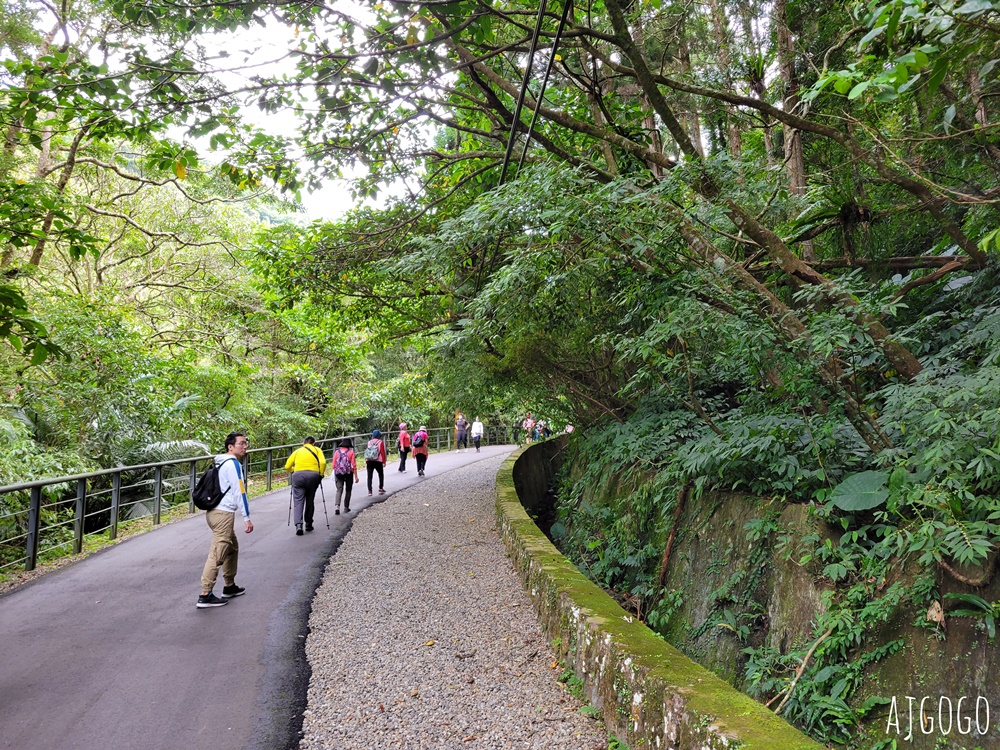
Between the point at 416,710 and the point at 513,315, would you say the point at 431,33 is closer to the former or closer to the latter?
the point at 513,315

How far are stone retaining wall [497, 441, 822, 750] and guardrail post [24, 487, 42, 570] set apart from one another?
6214mm

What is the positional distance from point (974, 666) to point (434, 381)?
11112mm

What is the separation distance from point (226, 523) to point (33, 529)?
10.6 ft

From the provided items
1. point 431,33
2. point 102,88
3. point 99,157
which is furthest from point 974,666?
point 99,157

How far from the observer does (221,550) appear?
618cm

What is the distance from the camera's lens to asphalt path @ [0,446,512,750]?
3.68m

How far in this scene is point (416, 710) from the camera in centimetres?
399

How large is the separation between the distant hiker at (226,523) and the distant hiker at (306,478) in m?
2.87

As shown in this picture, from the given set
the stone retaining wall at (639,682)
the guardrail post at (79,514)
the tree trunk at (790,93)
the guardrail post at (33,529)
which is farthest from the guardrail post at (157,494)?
the tree trunk at (790,93)

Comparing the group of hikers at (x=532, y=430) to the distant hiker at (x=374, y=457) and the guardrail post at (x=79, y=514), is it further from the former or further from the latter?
the guardrail post at (x=79, y=514)

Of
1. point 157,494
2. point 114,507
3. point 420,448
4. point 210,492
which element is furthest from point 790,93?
point 420,448

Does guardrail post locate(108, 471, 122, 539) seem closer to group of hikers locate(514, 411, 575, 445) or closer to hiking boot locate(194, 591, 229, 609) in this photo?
hiking boot locate(194, 591, 229, 609)

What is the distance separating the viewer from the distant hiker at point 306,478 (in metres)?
9.39

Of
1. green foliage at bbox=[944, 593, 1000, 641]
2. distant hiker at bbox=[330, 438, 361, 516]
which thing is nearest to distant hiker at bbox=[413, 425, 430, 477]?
distant hiker at bbox=[330, 438, 361, 516]
